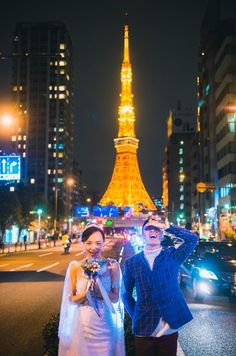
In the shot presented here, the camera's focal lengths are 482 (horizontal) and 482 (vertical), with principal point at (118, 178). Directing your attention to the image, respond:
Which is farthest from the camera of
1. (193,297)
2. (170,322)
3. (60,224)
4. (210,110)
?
(60,224)

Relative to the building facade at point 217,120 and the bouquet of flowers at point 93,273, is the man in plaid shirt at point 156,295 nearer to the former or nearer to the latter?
the bouquet of flowers at point 93,273

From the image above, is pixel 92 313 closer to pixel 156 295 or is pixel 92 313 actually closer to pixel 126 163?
pixel 156 295

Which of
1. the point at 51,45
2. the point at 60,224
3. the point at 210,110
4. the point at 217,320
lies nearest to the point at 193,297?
the point at 217,320

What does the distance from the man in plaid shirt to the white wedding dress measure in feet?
0.64

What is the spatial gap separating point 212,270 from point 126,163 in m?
131

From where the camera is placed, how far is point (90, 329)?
4.32 metres

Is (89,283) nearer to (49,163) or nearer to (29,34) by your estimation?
(49,163)

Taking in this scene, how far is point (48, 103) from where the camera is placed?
146875mm

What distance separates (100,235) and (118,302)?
0.66 m

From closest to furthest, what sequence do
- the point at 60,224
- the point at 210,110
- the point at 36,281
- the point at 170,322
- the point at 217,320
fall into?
the point at 170,322, the point at 217,320, the point at 36,281, the point at 210,110, the point at 60,224

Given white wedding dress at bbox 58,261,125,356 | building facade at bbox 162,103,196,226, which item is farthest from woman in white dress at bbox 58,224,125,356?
building facade at bbox 162,103,196,226

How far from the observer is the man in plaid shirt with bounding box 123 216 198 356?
4.27 m

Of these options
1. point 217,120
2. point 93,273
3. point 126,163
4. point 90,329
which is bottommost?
point 90,329

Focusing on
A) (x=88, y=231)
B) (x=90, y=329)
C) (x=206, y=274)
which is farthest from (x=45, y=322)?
(x=90, y=329)
